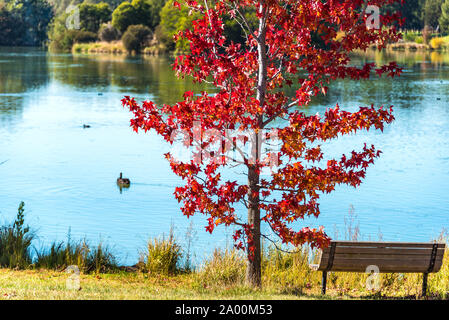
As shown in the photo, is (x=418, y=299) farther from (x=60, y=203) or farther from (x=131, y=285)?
(x=60, y=203)

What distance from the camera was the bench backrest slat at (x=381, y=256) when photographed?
9.51 metres

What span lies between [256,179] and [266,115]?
0.93 meters

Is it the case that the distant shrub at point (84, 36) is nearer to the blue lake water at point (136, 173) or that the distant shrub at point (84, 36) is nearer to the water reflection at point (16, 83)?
the water reflection at point (16, 83)

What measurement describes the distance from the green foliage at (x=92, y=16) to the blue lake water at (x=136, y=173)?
7179 cm

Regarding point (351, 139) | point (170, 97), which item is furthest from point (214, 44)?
point (170, 97)

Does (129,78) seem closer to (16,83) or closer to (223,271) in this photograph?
(16,83)

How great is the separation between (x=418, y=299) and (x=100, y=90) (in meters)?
44.5

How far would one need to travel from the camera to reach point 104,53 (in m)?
107

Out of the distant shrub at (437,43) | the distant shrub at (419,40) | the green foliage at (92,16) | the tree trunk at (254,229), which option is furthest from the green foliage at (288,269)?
the green foliage at (92,16)

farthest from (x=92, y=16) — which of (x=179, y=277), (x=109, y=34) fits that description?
(x=179, y=277)

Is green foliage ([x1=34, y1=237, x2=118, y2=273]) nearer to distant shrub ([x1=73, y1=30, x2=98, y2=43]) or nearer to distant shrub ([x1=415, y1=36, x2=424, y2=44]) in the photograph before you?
distant shrub ([x1=73, y1=30, x2=98, y2=43])

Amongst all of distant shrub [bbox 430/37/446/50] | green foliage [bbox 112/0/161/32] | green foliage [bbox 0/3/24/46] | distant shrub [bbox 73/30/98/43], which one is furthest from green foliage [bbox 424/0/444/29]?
green foliage [bbox 0/3/24/46]

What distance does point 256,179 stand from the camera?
1026 cm

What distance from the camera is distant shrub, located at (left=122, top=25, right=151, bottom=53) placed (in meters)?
103
